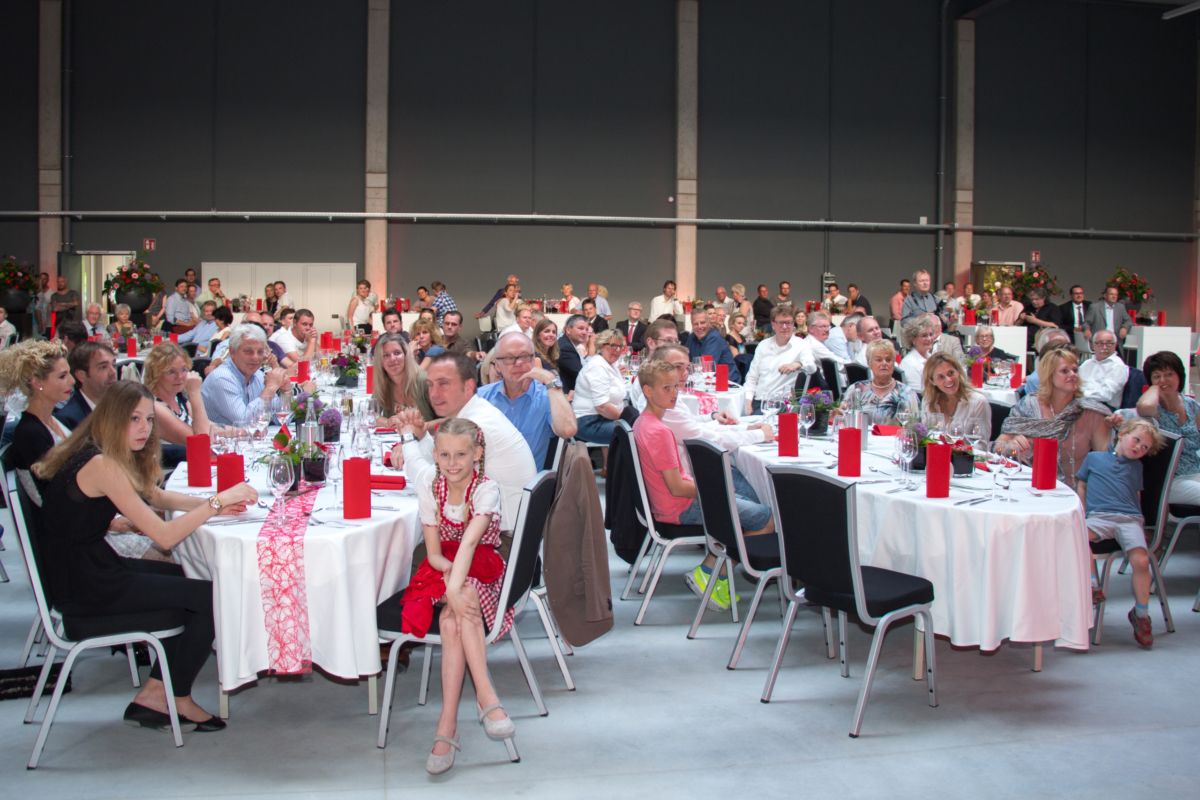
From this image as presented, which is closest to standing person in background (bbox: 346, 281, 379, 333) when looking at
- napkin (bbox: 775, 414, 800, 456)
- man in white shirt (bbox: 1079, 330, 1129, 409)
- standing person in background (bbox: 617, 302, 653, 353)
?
standing person in background (bbox: 617, 302, 653, 353)

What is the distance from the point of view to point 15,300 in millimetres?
12859

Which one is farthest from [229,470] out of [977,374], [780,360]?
[977,374]

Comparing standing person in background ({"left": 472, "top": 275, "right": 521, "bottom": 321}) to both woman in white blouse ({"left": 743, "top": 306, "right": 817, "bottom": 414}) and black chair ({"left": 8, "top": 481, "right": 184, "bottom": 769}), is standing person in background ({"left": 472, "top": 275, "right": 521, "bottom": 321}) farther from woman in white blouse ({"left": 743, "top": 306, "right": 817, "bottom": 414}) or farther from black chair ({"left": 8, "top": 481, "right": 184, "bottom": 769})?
black chair ({"left": 8, "top": 481, "right": 184, "bottom": 769})

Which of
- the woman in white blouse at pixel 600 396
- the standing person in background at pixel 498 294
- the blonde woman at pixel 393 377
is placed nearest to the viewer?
the blonde woman at pixel 393 377

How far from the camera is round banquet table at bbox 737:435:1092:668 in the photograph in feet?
11.0

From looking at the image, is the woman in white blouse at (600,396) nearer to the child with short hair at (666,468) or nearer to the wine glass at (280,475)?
the child with short hair at (666,468)

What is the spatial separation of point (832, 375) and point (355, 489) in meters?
5.42

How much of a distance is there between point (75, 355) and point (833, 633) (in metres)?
3.71

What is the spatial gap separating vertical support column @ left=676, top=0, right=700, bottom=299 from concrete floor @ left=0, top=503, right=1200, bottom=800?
12373 millimetres

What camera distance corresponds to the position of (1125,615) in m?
4.46

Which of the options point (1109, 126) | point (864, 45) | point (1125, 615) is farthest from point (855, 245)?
point (1125, 615)

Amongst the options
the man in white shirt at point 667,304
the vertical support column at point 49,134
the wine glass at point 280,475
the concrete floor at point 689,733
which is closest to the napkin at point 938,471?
the concrete floor at point 689,733

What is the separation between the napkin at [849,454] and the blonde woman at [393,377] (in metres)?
2.16

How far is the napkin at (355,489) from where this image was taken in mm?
3201
